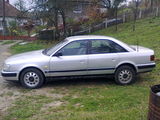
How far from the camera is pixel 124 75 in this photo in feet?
24.1

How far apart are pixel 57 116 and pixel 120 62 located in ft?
9.54

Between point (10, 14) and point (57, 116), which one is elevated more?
point (10, 14)

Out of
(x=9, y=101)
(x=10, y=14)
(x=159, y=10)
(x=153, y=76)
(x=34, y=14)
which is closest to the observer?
(x=9, y=101)

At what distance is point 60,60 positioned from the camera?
714 centimetres

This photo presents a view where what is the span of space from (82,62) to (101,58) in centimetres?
55

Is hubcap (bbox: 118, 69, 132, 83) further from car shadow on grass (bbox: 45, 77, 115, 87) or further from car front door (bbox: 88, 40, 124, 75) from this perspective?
car shadow on grass (bbox: 45, 77, 115, 87)

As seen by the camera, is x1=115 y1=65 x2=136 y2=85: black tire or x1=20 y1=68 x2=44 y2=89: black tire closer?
x1=20 y1=68 x2=44 y2=89: black tire

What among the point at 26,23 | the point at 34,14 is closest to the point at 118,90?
the point at 34,14

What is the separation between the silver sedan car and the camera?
7152 mm

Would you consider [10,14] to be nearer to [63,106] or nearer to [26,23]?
[26,23]

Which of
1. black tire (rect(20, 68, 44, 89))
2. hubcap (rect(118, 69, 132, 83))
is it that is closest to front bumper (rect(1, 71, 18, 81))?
black tire (rect(20, 68, 44, 89))

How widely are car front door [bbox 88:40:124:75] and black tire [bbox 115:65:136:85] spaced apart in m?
0.20

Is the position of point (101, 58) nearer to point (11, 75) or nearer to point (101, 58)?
point (101, 58)

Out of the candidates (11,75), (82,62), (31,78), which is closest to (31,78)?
(31,78)
